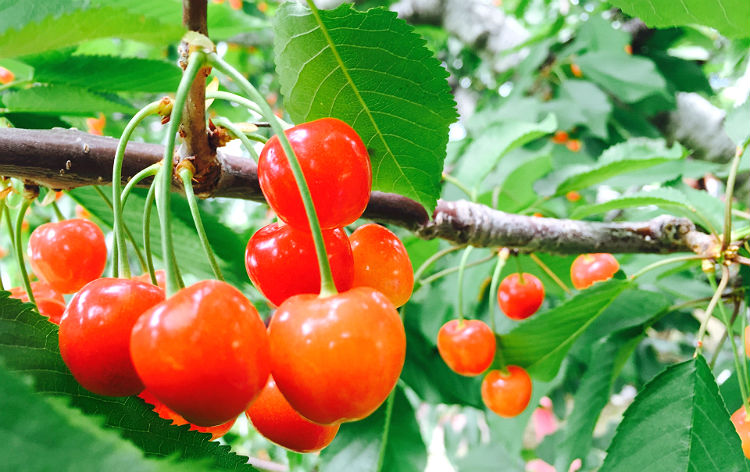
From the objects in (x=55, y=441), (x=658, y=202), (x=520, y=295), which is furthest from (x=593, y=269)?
(x=55, y=441)

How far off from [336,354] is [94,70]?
0.79 meters

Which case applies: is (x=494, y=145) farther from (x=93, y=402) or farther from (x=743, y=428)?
(x=93, y=402)

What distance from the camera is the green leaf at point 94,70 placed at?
915mm

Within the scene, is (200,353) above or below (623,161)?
above

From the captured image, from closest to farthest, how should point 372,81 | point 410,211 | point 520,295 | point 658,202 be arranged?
point 372,81 → point 410,211 → point 658,202 → point 520,295

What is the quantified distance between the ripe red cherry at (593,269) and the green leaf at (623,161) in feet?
0.61

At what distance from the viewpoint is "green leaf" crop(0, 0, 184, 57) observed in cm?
35

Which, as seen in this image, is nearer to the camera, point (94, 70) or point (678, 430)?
point (678, 430)

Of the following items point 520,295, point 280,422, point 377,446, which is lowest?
point 377,446

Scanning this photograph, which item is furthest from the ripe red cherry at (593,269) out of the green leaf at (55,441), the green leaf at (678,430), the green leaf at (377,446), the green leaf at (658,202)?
the green leaf at (55,441)

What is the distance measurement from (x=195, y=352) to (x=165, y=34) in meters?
0.22

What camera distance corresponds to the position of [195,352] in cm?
36

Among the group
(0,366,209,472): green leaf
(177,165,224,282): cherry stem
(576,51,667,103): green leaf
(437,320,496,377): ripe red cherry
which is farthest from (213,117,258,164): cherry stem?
(576,51,667,103): green leaf

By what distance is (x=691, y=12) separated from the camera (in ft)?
1.70
